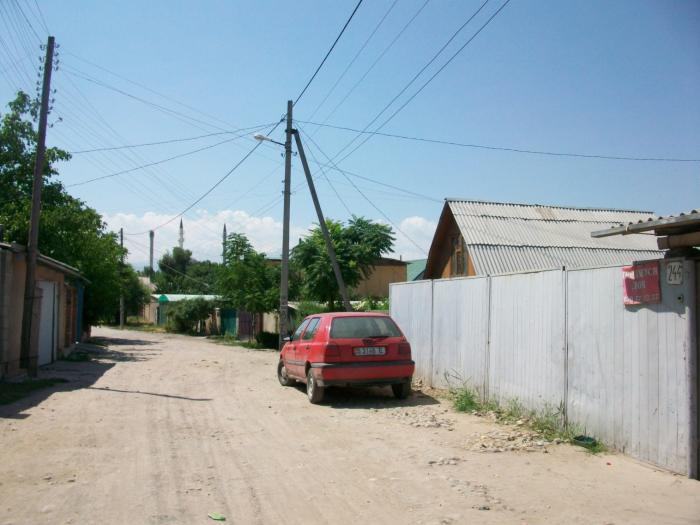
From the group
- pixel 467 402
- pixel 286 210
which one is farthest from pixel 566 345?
pixel 286 210

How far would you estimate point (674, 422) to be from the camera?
568 cm

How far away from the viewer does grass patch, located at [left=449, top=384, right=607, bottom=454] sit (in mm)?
7082

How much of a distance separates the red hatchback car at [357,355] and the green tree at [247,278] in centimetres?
1842

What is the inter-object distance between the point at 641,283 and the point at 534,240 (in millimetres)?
14389

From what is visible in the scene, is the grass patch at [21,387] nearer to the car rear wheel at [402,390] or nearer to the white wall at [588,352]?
the car rear wheel at [402,390]

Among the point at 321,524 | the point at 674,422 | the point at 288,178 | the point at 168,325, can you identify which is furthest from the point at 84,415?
the point at 168,325

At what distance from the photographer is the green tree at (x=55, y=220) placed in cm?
2139

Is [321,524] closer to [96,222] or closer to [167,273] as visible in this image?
[96,222]

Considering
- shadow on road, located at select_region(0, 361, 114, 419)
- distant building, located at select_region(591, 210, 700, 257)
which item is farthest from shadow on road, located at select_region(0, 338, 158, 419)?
distant building, located at select_region(591, 210, 700, 257)

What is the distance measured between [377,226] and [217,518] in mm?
20231

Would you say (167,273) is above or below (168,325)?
above

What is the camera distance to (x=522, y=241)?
19969 millimetres

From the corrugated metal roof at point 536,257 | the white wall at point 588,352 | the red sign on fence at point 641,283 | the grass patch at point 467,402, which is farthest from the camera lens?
the corrugated metal roof at point 536,257

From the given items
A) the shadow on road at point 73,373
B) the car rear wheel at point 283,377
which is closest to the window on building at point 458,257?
the car rear wheel at point 283,377
